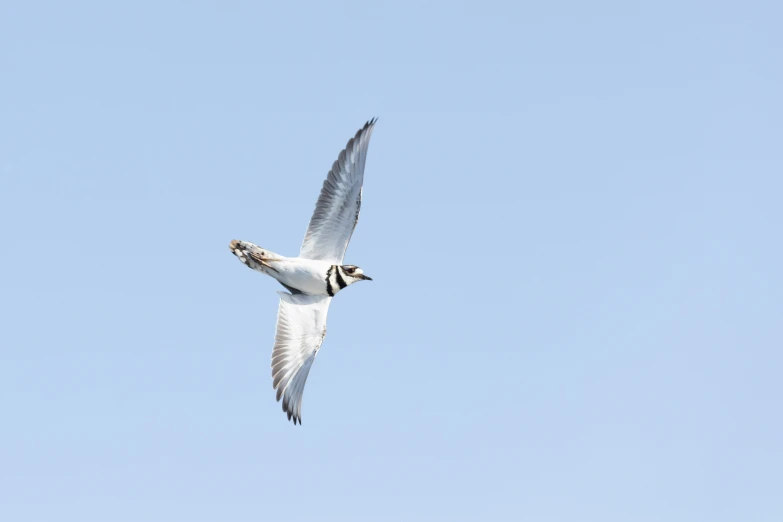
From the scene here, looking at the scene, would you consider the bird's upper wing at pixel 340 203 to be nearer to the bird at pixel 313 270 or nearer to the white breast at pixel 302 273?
the bird at pixel 313 270

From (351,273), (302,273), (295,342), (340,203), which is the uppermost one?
(340,203)

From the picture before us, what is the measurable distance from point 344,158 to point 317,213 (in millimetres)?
2192

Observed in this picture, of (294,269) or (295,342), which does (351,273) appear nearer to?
(294,269)

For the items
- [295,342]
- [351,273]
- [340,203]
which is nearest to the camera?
[340,203]

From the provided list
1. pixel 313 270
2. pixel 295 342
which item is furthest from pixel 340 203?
pixel 295 342

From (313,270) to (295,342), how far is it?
2.89 metres

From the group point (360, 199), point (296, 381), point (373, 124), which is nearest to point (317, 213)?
point (360, 199)

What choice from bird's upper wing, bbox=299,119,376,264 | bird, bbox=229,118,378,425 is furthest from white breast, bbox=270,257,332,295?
bird's upper wing, bbox=299,119,376,264

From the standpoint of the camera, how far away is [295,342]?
32406 mm

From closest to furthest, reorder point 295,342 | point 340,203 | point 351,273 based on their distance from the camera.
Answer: point 340,203 < point 295,342 < point 351,273

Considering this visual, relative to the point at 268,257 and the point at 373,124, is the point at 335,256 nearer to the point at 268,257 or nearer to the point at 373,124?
the point at 268,257

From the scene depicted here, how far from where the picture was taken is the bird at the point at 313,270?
103 ft

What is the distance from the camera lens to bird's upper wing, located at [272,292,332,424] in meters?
31.9

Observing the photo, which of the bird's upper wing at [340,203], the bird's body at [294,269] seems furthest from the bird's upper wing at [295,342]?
the bird's upper wing at [340,203]
